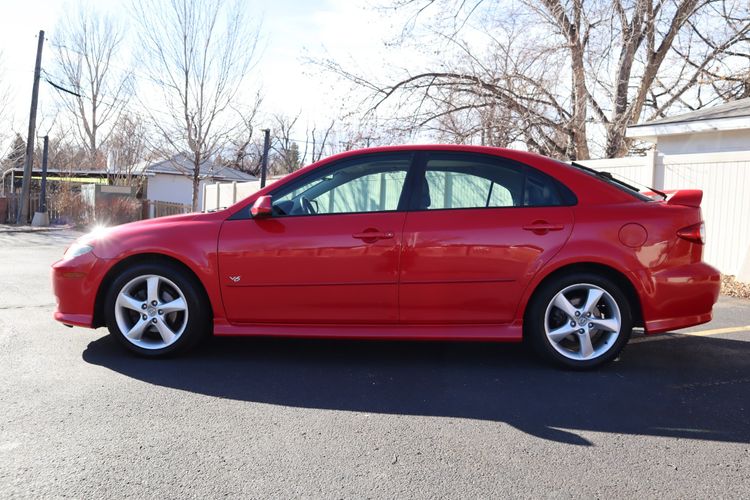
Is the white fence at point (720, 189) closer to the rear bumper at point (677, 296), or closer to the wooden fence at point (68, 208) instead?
the rear bumper at point (677, 296)

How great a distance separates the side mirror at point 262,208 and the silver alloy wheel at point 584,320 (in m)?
2.07

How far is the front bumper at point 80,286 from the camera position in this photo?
447 centimetres

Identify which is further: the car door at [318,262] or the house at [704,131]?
the house at [704,131]

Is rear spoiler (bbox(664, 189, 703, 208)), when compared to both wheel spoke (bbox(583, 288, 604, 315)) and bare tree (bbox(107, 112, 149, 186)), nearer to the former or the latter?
wheel spoke (bbox(583, 288, 604, 315))

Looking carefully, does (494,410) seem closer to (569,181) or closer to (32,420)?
(569,181)

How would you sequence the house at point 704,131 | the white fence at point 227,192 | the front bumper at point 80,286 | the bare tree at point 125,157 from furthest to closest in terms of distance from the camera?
the bare tree at point 125,157 → the white fence at point 227,192 → the house at point 704,131 → the front bumper at point 80,286

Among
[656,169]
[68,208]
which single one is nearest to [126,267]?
[656,169]

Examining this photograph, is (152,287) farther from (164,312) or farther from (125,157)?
(125,157)

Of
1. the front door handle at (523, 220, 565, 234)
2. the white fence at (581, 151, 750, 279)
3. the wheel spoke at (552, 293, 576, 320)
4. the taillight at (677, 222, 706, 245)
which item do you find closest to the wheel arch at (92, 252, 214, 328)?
the front door handle at (523, 220, 565, 234)

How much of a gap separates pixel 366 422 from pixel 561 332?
1.66 meters

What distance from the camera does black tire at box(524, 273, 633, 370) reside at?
4.23 meters

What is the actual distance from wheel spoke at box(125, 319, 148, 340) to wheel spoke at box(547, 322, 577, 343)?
2.90 metres

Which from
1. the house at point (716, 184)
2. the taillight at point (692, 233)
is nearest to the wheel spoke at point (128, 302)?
the taillight at point (692, 233)

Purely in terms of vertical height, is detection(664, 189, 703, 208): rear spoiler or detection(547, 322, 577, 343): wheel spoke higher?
detection(664, 189, 703, 208): rear spoiler
